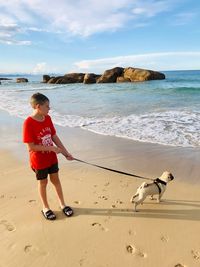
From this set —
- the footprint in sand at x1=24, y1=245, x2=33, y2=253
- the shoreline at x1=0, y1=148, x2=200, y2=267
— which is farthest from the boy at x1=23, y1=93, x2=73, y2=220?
the footprint in sand at x1=24, y1=245, x2=33, y2=253

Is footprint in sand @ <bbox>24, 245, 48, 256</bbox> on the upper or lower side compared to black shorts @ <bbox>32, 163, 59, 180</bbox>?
lower

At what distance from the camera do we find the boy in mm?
3841

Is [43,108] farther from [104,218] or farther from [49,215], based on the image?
[104,218]

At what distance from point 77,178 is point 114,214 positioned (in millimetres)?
1479

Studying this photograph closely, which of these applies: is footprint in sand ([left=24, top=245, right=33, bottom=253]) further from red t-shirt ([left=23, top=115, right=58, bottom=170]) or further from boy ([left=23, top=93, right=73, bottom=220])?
red t-shirt ([left=23, top=115, right=58, bottom=170])

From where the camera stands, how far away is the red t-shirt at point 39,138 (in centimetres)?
383

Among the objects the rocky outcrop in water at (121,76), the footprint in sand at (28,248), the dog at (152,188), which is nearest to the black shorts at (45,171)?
the footprint in sand at (28,248)

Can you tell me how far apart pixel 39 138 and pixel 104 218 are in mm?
1397

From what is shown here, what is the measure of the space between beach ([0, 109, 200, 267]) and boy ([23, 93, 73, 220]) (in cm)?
35

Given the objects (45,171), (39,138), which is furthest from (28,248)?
(39,138)

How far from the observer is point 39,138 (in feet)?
12.9

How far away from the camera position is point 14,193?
4.90 meters

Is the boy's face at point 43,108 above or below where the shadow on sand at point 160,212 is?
above

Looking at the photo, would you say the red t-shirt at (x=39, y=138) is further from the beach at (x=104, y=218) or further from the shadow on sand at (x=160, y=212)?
the shadow on sand at (x=160, y=212)
